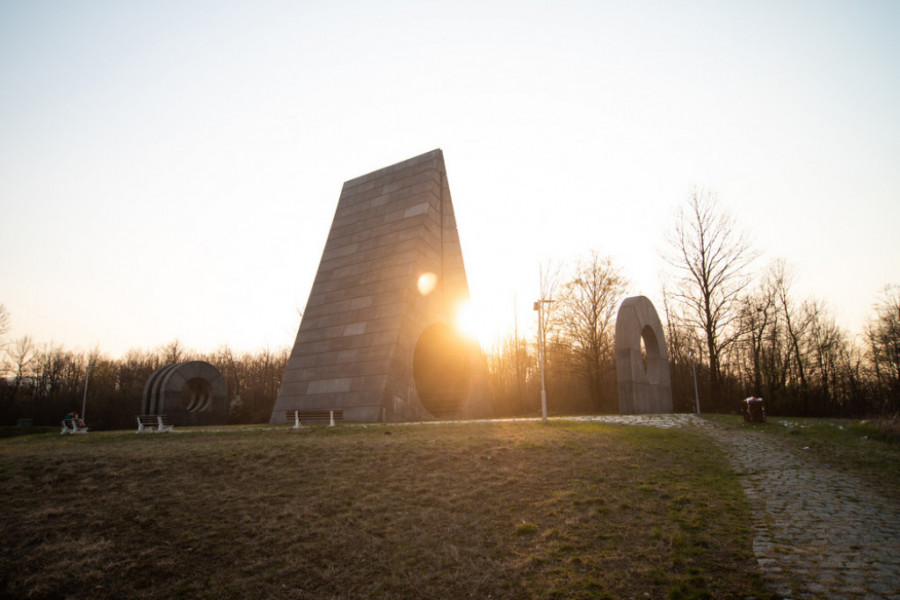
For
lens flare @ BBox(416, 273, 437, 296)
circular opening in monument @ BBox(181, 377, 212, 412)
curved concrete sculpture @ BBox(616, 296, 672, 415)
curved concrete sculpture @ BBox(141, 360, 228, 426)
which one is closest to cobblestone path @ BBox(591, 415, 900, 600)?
curved concrete sculpture @ BBox(616, 296, 672, 415)

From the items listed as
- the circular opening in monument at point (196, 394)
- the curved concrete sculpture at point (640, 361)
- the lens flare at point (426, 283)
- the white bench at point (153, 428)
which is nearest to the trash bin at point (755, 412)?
the curved concrete sculpture at point (640, 361)

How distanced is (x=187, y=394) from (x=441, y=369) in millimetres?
Result: 16524

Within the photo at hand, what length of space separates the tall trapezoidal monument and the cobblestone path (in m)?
12.4

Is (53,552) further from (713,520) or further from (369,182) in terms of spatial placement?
(369,182)

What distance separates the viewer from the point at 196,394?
29.5 metres

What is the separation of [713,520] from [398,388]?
13.2m

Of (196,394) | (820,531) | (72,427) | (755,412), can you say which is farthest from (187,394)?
(820,531)

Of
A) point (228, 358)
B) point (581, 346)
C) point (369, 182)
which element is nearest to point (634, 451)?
point (369, 182)

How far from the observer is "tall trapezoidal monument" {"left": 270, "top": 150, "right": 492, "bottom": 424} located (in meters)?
18.9

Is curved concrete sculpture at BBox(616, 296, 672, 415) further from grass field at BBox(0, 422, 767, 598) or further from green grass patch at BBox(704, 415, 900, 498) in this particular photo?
grass field at BBox(0, 422, 767, 598)

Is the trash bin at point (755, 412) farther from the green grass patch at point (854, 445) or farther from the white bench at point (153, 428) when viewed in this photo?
the white bench at point (153, 428)

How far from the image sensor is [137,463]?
32.4 ft

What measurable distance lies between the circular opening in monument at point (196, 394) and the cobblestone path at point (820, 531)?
90.7 ft

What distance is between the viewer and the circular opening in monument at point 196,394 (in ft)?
94.5
